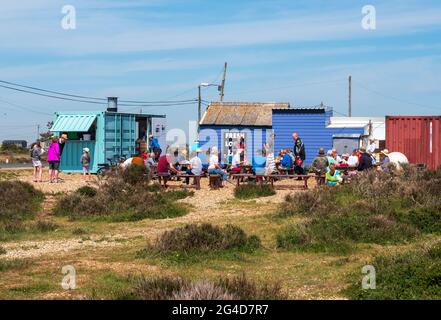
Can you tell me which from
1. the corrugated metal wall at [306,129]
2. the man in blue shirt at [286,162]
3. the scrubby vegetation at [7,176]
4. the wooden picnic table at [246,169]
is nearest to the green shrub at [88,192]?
the wooden picnic table at [246,169]

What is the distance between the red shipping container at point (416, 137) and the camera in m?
26.7

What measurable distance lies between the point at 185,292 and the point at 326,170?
50.5 feet

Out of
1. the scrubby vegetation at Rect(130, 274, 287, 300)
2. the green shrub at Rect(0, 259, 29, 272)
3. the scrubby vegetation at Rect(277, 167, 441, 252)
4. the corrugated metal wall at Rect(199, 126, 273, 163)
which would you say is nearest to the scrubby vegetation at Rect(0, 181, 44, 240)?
the green shrub at Rect(0, 259, 29, 272)

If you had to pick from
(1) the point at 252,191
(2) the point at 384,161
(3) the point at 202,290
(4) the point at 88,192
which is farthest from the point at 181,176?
(3) the point at 202,290

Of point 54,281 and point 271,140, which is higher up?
point 271,140

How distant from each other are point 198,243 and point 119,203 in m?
6.31

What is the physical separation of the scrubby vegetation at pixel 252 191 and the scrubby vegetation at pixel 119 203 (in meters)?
1.26

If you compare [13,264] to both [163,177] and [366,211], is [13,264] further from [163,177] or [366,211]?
[163,177]

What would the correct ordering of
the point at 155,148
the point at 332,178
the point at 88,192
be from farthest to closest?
the point at 155,148
the point at 332,178
the point at 88,192

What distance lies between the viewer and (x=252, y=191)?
19516mm

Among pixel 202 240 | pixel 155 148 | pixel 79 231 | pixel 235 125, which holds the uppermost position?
pixel 235 125
